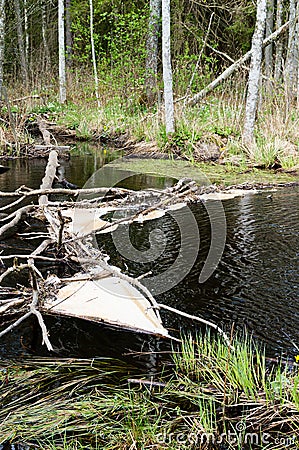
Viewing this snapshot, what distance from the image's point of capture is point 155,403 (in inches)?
74.1

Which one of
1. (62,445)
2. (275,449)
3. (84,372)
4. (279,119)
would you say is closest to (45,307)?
(84,372)

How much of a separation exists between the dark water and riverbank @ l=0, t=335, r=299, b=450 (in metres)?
0.38

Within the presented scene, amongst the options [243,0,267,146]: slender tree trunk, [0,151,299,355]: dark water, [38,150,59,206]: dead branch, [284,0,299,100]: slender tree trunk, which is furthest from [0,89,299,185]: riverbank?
[38,150,59,206]: dead branch

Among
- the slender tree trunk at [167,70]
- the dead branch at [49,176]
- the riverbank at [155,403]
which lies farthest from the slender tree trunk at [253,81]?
the riverbank at [155,403]

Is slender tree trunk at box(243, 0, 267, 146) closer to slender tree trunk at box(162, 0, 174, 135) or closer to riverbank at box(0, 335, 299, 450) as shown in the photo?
slender tree trunk at box(162, 0, 174, 135)

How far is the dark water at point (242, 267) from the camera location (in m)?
2.58

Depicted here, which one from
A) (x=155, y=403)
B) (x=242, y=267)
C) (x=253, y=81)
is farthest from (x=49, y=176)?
(x=155, y=403)

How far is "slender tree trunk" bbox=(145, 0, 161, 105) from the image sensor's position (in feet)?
35.3

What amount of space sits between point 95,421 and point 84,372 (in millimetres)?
366

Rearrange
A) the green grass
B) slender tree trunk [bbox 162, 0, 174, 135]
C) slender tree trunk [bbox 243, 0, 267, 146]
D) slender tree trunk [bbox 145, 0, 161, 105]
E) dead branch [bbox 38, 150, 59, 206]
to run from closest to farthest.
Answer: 1. dead branch [bbox 38, 150, 59, 206]
2. the green grass
3. slender tree trunk [bbox 243, 0, 267, 146]
4. slender tree trunk [bbox 162, 0, 174, 135]
5. slender tree trunk [bbox 145, 0, 161, 105]

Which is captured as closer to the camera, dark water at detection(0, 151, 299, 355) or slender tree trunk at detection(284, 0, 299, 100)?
dark water at detection(0, 151, 299, 355)

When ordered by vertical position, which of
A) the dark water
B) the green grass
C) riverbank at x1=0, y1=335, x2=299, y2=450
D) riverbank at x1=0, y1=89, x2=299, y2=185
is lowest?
riverbank at x1=0, y1=335, x2=299, y2=450

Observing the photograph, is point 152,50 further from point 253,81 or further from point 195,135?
point 253,81

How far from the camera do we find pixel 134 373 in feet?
6.98
